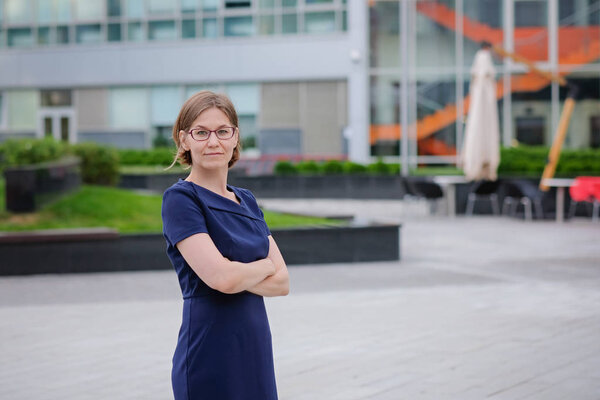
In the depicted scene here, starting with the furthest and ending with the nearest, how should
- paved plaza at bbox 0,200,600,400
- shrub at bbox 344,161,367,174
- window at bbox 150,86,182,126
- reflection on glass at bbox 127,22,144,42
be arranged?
reflection on glass at bbox 127,22,144,42 → window at bbox 150,86,182,126 → shrub at bbox 344,161,367,174 → paved plaza at bbox 0,200,600,400

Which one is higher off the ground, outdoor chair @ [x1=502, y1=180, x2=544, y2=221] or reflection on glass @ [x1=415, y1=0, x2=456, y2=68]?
reflection on glass @ [x1=415, y1=0, x2=456, y2=68]

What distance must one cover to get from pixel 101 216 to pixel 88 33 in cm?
2753

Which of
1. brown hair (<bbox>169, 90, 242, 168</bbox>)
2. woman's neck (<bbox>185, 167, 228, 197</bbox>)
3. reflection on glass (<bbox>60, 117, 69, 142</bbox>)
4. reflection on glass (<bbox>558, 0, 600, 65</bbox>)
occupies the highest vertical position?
reflection on glass (<bbox>558, 0, 600, 65</bbox>)

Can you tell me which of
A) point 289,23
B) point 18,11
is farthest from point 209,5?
point 18,11

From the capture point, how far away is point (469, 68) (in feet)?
112

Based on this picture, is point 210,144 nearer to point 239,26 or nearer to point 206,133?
point 206,133

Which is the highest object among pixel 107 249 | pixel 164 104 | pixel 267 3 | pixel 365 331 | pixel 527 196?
pixel 267 3

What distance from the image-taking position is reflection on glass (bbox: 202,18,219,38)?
3797cm

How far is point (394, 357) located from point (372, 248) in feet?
19.8

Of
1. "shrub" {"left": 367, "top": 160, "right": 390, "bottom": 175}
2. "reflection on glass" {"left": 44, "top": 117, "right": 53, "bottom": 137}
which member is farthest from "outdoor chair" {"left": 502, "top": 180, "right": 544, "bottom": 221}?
"reflection on glass" {"left": 44, "top": 117, "right": 53, "bottom": 137}

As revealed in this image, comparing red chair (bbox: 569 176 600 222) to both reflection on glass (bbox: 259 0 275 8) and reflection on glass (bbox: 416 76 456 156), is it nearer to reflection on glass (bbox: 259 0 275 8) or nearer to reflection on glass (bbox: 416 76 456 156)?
reflection on glass (bbox: 416 76 456 156)

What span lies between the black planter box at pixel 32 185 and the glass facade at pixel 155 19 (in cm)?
2415

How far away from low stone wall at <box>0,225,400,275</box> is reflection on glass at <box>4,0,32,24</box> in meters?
30.4

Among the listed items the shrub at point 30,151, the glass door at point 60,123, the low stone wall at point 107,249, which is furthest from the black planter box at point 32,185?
the glass door at point 60,123
